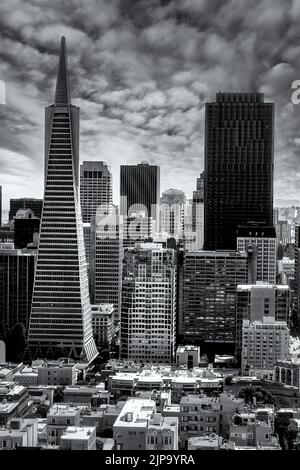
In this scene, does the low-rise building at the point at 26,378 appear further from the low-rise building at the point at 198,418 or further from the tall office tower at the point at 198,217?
the tall office tower at the point at 198,217

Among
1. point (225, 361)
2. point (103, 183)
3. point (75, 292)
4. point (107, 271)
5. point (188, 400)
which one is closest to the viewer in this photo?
point (188, 400)

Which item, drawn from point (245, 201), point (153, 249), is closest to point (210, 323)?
point (153, 249)

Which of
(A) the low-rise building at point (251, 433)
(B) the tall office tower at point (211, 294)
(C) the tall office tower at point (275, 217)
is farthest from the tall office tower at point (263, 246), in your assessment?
(A) the low-rise building at point (251, 433)

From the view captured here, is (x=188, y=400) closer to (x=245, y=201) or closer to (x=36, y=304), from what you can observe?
(x=36, y=304)

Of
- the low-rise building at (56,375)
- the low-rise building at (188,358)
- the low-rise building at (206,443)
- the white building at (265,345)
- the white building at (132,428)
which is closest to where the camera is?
the low-rise building at (206,443)

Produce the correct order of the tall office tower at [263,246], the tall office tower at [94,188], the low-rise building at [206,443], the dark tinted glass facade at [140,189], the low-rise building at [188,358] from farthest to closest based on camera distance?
1. the tall office tower at [263,246]
2. the tall office tower at [94,188]
3. the dark tinted glass facade at [140,189]
4. the low-rise building at [188,358]
5. the low-rise building at [206,443]

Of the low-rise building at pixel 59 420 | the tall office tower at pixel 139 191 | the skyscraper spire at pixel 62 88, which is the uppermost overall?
the skyscraper spire at pixel 62 88

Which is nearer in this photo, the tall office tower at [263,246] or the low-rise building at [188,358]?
the low-rise building at [188,358]

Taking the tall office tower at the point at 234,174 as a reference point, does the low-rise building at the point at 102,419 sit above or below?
below
